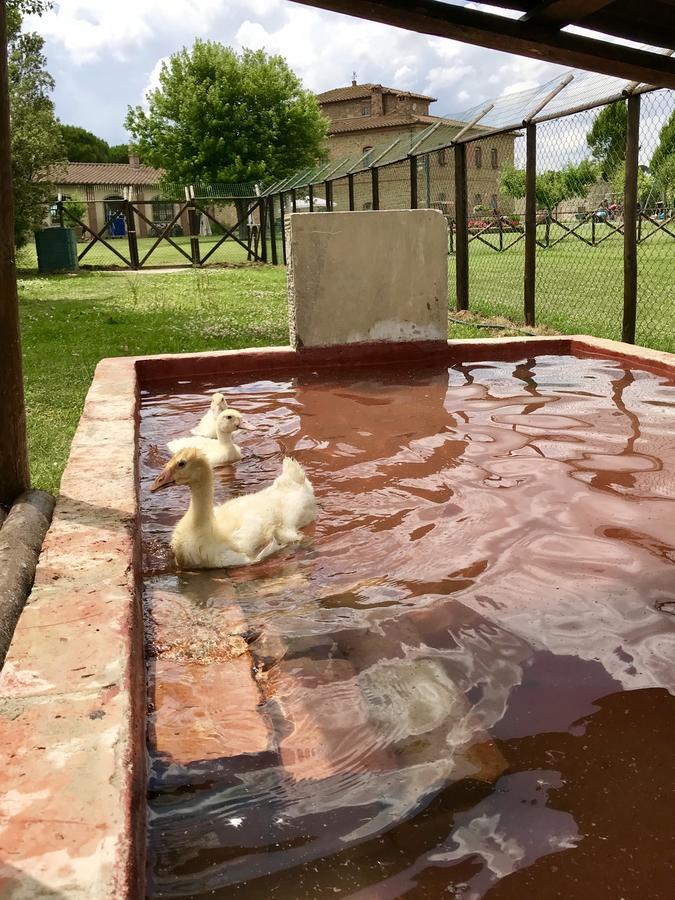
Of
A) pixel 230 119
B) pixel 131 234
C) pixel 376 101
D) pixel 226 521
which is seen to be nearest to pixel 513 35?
pixel 226 521

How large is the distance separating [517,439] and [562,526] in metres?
1.56

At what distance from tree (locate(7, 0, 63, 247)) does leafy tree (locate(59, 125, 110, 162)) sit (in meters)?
67.6

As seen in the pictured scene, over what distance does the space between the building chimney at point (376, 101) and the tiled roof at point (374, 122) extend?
0.78 meters

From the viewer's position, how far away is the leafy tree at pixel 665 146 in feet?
37.0

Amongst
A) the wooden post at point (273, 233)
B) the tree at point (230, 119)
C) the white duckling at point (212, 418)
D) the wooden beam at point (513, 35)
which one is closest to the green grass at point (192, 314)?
the white duckling at point (212, 418)

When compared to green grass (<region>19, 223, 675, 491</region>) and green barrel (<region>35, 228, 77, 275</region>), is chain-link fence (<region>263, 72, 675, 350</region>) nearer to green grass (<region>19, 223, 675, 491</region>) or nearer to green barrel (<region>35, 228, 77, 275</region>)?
green grass (<region>19, 223, 675, 491</region>)

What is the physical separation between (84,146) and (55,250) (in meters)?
74.4

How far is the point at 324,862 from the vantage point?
6.24 ft

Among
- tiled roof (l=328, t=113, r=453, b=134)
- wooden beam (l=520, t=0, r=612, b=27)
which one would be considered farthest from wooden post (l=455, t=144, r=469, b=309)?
tiled roof (l=328, t=113, r=453, b=134)

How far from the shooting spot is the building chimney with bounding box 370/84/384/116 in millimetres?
72938

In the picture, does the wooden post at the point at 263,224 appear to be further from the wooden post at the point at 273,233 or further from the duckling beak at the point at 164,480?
the duckling beak at the point at 164,480

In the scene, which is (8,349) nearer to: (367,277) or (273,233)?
(367,277)

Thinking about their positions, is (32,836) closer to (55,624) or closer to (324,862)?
(324,862)

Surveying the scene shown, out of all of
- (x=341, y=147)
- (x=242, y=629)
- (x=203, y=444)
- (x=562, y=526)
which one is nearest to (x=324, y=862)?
(x=242, y=629)
